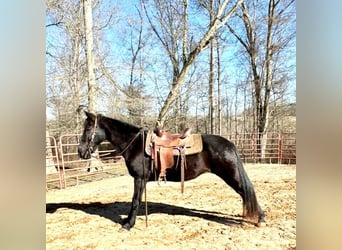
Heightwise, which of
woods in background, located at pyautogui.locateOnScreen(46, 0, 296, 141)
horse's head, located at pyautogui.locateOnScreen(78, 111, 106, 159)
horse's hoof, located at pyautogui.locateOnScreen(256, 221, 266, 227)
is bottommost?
horse's hoof, located at pyautogui.locateOnScreen(256, 221, 266, 227)

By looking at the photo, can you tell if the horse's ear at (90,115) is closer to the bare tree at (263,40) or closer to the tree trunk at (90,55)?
the tree trunk at (90,55)

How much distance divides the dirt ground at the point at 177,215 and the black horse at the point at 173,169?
0.12 ft

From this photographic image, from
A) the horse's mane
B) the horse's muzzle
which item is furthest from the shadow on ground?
the horse's mane

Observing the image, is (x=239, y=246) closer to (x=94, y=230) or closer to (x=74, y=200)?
(x=94, y=230)

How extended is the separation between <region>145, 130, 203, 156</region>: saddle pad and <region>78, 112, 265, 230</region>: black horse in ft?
0.08

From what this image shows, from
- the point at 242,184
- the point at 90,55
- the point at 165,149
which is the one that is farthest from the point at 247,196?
the point at 90,55

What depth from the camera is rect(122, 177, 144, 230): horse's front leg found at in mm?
1755

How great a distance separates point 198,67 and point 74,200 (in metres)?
1.07

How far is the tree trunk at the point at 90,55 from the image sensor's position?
5.75 ft

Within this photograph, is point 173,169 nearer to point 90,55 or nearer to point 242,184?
point 242,184

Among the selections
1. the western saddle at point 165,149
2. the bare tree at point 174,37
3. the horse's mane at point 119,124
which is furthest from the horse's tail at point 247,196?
the horse's mane at point 119,124

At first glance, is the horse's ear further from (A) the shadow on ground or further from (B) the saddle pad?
(A) the shadow on ground

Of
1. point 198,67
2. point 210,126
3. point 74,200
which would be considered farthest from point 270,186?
point 74,200
